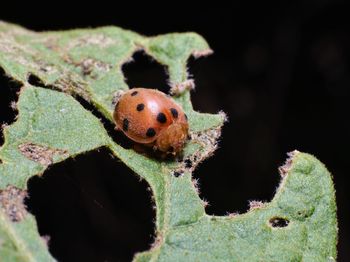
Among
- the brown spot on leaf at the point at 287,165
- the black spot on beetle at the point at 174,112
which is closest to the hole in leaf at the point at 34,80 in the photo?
the black spot on beetle at the point at 174,112

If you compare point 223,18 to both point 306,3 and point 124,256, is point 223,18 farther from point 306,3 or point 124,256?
point 124,256

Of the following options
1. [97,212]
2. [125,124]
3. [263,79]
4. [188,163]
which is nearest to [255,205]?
[188,163]

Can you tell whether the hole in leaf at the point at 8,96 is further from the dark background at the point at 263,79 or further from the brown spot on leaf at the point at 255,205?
the dark background at the point at 263,79

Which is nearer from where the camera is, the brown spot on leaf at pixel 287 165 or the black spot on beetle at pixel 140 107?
the brown spot on leaf at pixel 287 165

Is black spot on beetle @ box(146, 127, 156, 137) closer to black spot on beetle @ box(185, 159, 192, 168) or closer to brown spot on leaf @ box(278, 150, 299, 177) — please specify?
black spot on beetle @ box(185, 159, 192, 168)

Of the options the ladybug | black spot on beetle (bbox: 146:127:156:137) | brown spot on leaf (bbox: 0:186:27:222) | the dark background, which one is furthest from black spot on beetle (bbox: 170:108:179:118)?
the dark background

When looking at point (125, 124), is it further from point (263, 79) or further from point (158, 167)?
point (263, 79)
